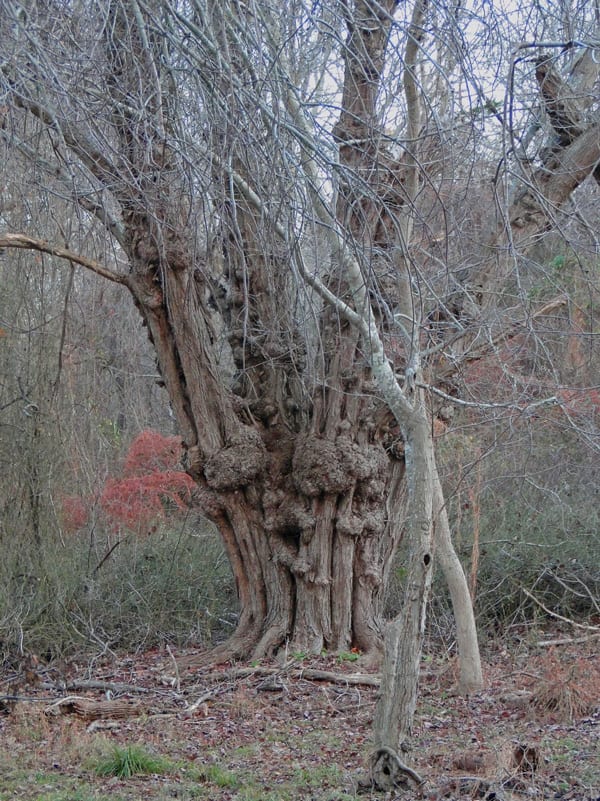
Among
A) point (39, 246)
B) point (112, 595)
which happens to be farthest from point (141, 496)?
point (39, 246)

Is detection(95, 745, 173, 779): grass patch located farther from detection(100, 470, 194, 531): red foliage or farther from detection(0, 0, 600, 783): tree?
detection(100, 470, 194, 531): red foliage

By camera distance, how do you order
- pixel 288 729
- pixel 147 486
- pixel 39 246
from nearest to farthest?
pixel 288 729, pixel 39 246, pixel 147 486

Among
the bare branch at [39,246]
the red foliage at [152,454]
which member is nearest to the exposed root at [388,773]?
the bare branch at [39,246]

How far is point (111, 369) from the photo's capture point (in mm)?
13414

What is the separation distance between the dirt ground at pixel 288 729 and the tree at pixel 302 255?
46 cm

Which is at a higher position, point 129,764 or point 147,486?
point 147,486

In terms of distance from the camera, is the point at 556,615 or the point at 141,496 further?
the point at 141,496

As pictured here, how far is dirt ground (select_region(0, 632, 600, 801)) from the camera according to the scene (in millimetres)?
5102

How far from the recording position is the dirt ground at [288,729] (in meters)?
5.10

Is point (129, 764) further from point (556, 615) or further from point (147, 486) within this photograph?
point (147, 486)

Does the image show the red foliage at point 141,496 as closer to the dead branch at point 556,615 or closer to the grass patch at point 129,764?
the dead branch at point 556,615

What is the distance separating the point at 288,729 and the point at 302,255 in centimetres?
309

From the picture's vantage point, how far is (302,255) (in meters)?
6.24

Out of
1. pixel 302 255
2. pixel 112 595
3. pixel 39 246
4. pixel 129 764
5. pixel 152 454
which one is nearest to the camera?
pixel 129 764
